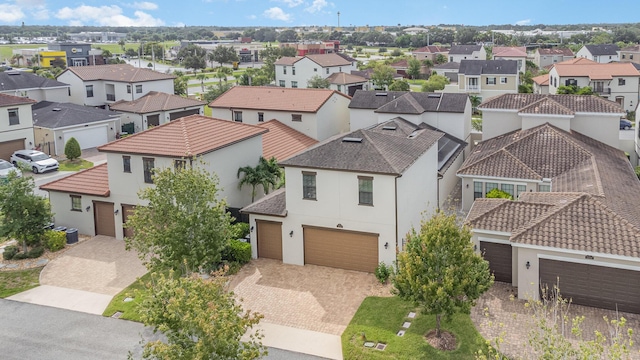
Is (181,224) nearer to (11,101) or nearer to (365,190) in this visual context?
(365,190)

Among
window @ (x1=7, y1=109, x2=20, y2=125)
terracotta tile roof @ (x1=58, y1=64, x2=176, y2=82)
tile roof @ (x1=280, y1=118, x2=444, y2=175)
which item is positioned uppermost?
terracotta tile roof @ (x1=58, y1=64, x2=176, y2=82)

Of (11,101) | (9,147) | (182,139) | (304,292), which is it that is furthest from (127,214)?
(11,101)

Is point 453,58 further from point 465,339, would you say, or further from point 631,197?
point 465,339

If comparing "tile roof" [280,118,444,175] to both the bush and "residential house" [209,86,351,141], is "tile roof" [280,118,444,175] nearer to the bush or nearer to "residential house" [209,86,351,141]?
the bush

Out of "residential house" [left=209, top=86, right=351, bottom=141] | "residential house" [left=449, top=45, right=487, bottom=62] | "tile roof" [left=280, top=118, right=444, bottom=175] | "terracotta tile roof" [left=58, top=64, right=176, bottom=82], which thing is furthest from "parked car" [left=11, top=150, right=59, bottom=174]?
"residential house" [left=449, top=45, right=487, bottom=62]

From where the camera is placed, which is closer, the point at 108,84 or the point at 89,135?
the point at 89,135

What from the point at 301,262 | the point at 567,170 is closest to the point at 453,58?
the point at 567,170
